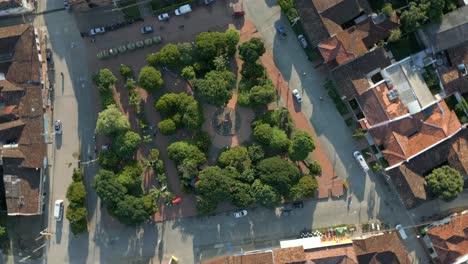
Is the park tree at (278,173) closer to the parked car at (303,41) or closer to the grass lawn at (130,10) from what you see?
the parked car at (303,41)


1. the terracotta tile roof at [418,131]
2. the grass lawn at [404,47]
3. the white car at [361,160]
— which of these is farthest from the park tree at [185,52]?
the terracotta tile roof at [418,131]

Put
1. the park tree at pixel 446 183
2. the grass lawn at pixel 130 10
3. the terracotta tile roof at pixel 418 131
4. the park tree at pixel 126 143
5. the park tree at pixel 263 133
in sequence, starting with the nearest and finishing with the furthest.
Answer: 1. the park tree at pixel 446 183
2. the park tree at pixel 126 143
3. the park tree at pixel 263 133
4. the terracotta tile roof at pixel 418 131
5. the grass lawn at pixel 130 10

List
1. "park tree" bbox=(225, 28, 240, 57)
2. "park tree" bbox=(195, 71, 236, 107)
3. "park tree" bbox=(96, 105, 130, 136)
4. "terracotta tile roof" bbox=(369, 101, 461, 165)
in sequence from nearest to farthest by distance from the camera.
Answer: "park tree" bbox=(195, 71, 236, 107)
"park tree" bbox=(96, 105, 130, 136)
"park tree" bbox=(225, 28, 240, 57)
"terracotta tile roof" bbox=(369, 101, 461, 165)

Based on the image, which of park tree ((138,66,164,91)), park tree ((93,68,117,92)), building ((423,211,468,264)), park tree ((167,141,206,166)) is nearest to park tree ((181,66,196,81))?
park tree ((138,66,164,91))

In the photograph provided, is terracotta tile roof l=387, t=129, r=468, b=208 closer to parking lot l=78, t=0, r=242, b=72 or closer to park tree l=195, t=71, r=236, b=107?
park tree l=195, t=71, r=236, b=107

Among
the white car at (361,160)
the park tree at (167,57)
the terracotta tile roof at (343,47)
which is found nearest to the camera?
the terracotta tile roof at (343,47)

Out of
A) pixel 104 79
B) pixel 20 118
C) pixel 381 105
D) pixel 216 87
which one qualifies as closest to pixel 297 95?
pixel 381 105
